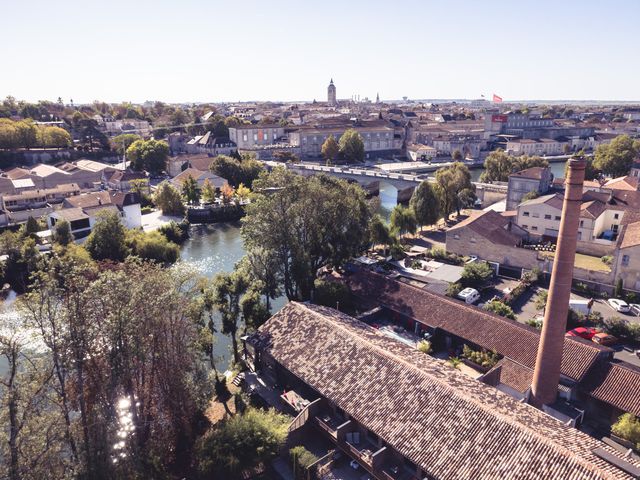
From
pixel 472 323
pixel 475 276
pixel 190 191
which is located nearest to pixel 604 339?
pixel 472 323

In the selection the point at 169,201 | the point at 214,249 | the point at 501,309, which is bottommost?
the point at 214,249

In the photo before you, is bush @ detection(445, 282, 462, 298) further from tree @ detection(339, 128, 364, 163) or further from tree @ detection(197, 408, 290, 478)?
tree @ detection(339, 128, 364, 163)

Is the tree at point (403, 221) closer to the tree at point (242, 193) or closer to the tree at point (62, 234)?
the tree at point (242, 193)

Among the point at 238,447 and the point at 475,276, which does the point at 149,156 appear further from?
the point at 238,447

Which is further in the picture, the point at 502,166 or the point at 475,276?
the point at 502,166

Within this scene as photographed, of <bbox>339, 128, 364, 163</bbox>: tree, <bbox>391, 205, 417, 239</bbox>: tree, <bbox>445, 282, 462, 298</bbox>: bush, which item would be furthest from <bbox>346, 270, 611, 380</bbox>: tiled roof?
<bbox>339, 128, 364, 163</bbox>: tree

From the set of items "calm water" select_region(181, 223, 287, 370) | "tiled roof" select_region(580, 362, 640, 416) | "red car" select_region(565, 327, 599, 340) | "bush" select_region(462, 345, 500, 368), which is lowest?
"calm water" select_region(181, 223, 287, 370)

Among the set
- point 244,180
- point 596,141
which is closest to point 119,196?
point 244,180
